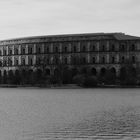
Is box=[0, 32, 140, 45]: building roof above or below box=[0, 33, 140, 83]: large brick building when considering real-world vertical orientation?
above

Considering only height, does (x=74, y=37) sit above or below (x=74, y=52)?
above

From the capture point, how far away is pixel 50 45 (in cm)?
11756

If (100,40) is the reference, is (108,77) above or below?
below

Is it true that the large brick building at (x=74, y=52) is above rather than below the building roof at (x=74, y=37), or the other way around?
below

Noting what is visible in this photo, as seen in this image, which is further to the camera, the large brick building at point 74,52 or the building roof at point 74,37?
the building roof at point 74,37

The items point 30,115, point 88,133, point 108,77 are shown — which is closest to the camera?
point 88,133

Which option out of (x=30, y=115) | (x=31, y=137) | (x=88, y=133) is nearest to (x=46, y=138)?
(x=31, y=137)

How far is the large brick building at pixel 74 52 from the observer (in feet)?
363

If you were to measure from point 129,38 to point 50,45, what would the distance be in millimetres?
21036

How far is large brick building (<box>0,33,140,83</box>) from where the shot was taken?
363 feet

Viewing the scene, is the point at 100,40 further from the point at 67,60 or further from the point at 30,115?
the point at 30,115

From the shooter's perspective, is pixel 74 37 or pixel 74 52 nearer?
pixel 74 37

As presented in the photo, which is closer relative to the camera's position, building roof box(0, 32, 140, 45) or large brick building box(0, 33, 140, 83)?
large brick building box(0, 33, 140, 83)

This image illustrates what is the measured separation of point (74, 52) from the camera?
379ft
